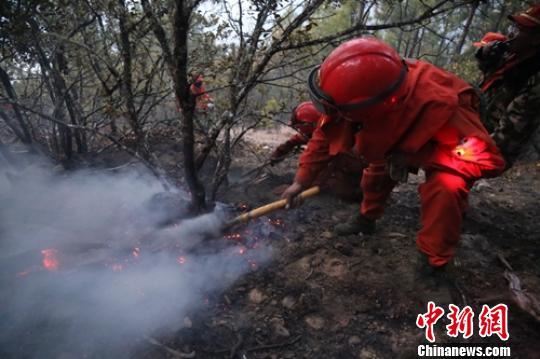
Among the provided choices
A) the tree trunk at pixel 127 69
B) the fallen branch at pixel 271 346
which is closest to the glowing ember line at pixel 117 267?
the tree trunk at pixel 127 69

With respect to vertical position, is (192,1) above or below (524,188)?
above

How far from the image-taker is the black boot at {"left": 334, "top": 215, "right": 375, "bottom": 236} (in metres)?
3.45

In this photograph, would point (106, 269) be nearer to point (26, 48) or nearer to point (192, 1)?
point (192, 1)

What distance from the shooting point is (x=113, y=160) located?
568 centimetres

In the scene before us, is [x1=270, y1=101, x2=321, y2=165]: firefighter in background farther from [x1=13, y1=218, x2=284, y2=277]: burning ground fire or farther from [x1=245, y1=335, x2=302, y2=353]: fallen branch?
[x1=245, y1=335, x2=302, y2=353]: fallen branch

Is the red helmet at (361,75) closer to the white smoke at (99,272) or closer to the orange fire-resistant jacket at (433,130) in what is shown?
the orange fire-resistant jacket at (433,130)

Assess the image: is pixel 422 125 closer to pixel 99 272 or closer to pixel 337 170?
pixel 337 170

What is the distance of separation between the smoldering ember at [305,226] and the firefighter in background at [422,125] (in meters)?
0.01

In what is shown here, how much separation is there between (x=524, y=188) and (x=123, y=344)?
568 cm

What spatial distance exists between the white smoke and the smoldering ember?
0.01 metres

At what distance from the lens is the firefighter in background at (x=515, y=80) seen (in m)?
3.48

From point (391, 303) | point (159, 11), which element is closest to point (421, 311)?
point (391, 303)

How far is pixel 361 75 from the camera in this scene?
2115mm

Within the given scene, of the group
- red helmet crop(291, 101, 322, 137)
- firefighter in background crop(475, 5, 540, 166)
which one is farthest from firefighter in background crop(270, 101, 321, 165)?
firefighter in background crop(475, 5, 540, 166)
